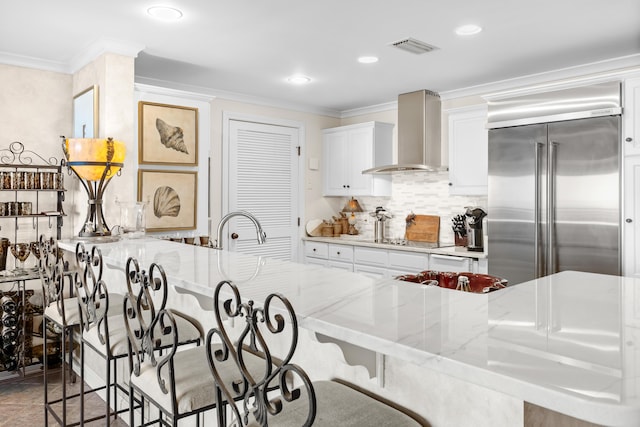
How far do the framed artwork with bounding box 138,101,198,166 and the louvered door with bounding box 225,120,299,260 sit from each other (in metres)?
1.18

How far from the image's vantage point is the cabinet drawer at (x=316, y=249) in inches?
214

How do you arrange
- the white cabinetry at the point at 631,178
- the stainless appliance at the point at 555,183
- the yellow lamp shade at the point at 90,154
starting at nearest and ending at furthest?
the yellow lamp shade at the point at 90,154 → the white cabinetry at the point at 631,178 → the stainless appliance at the point at 555,183

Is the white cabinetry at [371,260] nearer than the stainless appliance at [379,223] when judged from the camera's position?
Yes

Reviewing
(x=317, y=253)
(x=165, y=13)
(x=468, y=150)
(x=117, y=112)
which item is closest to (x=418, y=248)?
(x=468, y=150)

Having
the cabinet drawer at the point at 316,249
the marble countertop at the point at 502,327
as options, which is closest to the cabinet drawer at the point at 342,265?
the cabinet drawer at the point at 316,249

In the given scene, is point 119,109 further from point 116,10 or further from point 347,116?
point 347,116

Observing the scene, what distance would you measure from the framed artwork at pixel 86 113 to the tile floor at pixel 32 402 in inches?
68.6

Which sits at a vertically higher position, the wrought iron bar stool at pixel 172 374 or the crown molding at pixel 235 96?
the crown molding at pixel 235 96

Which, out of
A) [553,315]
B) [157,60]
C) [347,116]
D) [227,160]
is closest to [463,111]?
[347,116]

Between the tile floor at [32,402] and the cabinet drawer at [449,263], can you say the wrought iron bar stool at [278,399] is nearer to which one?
the tile floor at [32,402]

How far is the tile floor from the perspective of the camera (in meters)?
2.80

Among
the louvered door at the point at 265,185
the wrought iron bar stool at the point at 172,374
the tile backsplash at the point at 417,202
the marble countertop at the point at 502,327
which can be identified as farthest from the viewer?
the louvered door at the point at 265,185

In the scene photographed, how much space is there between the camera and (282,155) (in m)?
5.50

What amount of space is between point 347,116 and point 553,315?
5059 millimetres
